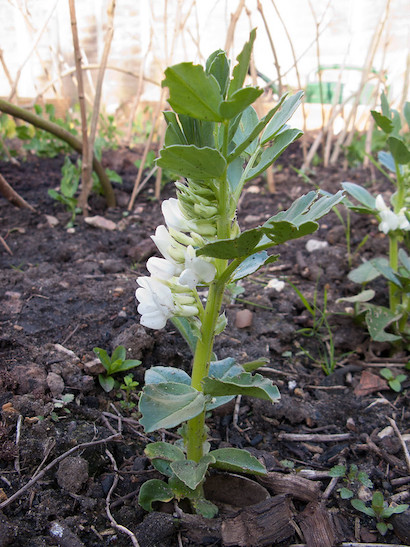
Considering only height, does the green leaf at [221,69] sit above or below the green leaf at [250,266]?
above

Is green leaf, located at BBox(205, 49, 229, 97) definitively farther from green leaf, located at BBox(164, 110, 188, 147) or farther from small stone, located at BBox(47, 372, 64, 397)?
small stone, located at BBox(47, 372, 64, 397)

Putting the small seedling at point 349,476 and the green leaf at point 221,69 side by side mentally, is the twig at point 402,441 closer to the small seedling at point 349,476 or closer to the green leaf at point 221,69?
the small seedling at point 349,476

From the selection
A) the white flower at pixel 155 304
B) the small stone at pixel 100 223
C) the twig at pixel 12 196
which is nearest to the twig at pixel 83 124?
the small stone at pixel 100 223

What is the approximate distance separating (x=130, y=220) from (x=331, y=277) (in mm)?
1206

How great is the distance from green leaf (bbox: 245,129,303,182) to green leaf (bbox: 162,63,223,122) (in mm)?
Result: 175

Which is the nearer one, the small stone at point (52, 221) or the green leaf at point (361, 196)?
the green leaf at point (361, 196)

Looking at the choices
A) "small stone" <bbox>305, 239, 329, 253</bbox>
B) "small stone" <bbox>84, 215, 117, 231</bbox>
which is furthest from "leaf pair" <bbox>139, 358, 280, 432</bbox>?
"small stone" <bbox>84, 215, 117, 231</bbox>

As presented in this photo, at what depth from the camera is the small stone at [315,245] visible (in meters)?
2.57

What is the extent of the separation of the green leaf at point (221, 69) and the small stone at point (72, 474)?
0.90 meters

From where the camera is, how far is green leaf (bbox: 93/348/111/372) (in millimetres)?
1439

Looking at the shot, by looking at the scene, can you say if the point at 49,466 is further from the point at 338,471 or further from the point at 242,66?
the point at 242,66

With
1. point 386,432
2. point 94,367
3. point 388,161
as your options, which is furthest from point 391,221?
point 94,367

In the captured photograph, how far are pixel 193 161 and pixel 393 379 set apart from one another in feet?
4.05

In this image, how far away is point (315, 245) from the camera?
8.48ft
